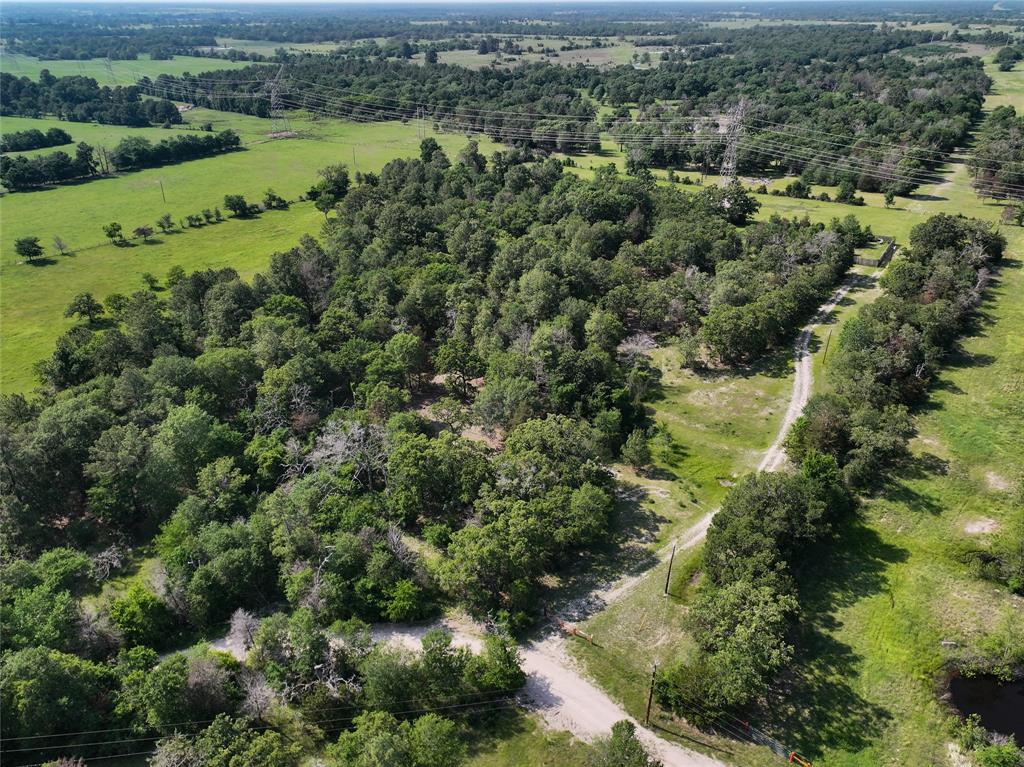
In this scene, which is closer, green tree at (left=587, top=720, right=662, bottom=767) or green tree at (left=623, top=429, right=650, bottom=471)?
green tree at (left=587, top=720, right=662, bottom=767)

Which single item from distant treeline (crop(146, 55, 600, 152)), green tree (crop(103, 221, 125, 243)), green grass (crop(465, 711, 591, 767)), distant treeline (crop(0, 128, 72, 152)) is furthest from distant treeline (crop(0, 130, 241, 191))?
green grass (crop(465, 711, 591, 767))

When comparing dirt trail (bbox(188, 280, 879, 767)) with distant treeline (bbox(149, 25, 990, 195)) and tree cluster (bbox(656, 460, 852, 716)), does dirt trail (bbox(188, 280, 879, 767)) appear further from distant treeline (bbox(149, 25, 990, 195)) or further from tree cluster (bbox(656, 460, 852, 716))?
distant treeline (bbox(149, 25, 990, 195))

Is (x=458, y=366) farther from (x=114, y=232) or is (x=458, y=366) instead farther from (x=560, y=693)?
(x=114, y=232)

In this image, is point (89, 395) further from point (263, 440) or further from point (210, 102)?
point (210, 102)

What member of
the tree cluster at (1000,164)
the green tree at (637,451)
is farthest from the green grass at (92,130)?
the tree cluster at (1000,164)

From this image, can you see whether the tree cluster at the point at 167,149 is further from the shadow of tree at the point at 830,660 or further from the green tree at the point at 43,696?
the shadow of tree at the point at 830,660

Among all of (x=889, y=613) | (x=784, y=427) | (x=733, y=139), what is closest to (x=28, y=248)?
(x=784, y=427)
